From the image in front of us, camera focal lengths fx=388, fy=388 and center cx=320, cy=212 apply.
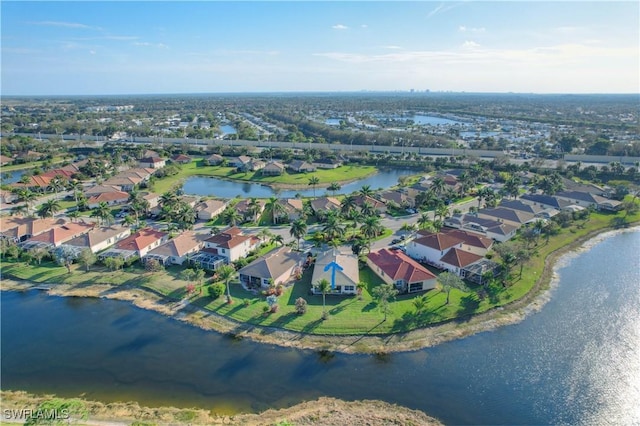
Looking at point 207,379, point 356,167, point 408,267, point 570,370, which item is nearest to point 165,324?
point 207,379

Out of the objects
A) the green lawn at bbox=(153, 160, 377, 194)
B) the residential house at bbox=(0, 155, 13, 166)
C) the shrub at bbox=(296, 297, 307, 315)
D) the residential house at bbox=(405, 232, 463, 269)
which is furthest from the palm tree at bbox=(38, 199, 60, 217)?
the residential house at bbox=(0, 155, 13, 166)

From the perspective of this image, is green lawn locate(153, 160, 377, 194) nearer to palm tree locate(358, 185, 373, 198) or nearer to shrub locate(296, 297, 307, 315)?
palm tree locate(358, 185, 373, 198)

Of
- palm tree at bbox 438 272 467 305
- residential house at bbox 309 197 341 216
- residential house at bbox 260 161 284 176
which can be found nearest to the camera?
palm tree at bbox 438 272 467 305

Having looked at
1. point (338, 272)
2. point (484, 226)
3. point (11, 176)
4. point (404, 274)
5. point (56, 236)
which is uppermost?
point (11, 176)

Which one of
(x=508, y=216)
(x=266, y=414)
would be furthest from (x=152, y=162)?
(x=266, y=414)

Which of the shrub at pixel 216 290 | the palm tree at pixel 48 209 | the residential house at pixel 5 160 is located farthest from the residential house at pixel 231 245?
the residential house at pixel 5 160

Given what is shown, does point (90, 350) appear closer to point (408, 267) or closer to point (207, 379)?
point (207, 379)

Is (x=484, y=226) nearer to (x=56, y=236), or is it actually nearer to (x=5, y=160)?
(x=56, y=236)

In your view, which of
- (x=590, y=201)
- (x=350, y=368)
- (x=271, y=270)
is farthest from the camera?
(x=590, y=201)
